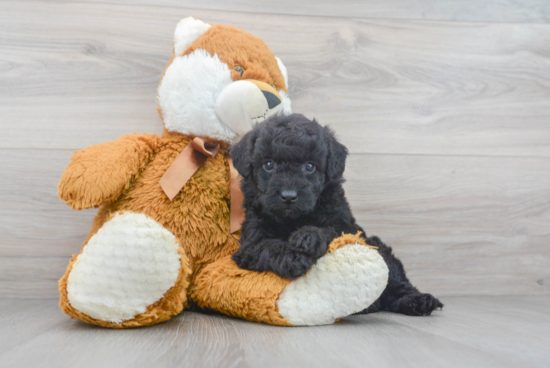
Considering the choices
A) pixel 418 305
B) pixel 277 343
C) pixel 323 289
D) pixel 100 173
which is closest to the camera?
pixel 277 343

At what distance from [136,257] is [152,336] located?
0.53 ft

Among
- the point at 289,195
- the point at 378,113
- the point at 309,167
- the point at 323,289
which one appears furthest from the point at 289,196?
the point at 378,113

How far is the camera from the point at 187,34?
3.89 feet

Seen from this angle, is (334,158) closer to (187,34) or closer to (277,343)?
(277,343)

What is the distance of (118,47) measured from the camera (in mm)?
1410

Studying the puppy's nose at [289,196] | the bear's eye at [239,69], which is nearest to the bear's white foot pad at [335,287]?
the puppy's nose at [289,196]

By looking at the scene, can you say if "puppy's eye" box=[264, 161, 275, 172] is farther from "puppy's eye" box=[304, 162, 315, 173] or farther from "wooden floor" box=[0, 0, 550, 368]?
"wooden floor" box=[0, 0, 550, 368]

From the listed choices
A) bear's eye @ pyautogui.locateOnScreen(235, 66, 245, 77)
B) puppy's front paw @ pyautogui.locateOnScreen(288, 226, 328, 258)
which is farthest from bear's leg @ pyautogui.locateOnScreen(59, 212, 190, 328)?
bear's eye @ pyautogui.locateOnScreen(235, 66, 245, 77)

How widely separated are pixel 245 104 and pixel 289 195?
1.01 feet

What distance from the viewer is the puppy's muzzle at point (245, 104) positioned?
1072 mm

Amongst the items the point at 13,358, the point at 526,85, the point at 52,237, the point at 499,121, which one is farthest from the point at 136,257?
the point at 526,85

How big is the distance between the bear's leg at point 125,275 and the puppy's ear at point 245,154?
0.23 m

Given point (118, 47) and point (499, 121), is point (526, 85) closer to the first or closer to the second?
point (499, 121)

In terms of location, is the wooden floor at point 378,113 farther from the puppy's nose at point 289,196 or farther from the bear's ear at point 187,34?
the puppy's nose at point 289,196
